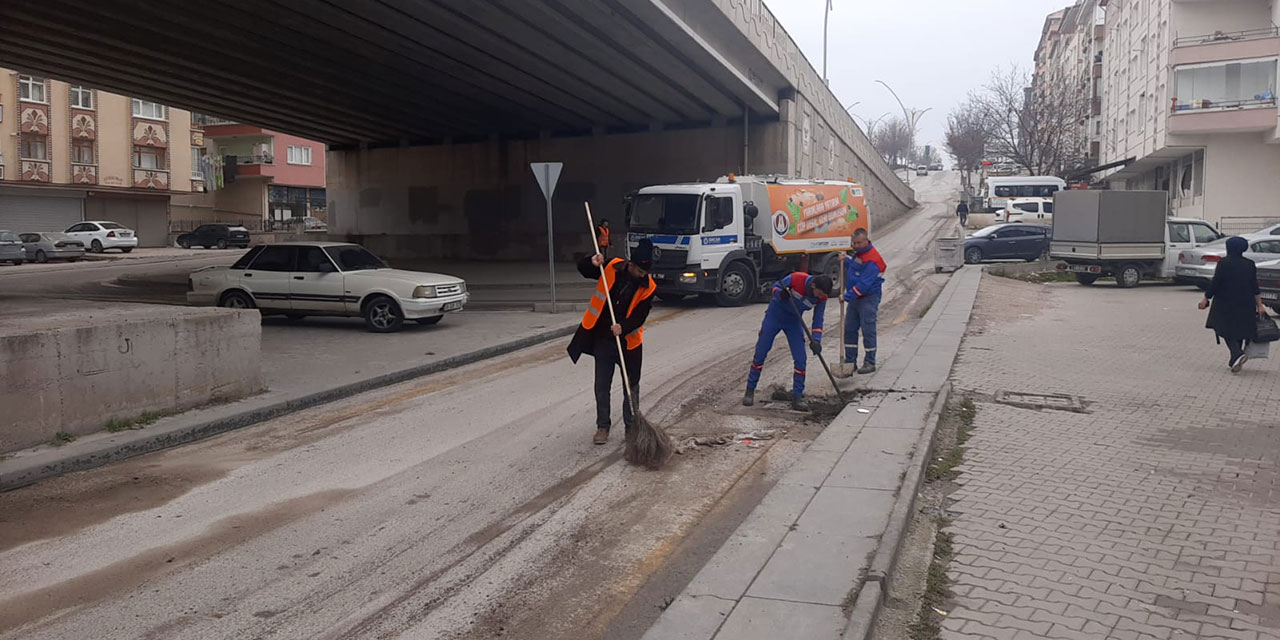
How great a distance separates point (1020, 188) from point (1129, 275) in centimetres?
2712

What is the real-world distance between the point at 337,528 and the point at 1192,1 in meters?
45.6

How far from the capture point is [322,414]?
9.74m

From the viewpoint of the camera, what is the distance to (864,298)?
11.3m

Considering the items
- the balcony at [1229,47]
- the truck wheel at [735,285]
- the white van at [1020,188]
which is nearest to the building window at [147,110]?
the truck wheel at [735,285]

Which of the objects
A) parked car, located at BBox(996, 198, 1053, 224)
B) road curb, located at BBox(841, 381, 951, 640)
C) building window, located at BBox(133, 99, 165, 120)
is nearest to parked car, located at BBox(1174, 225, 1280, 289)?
parked car, located at BBox(996, 198, 1053, 224)

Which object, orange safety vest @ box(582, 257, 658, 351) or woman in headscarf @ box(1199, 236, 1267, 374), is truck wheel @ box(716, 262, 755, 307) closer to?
woman in headscarf @ box(1199, 236, 1267, 374)

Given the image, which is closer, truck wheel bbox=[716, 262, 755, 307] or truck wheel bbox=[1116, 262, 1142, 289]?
truck wheel bbox=[716, 262, 755, 307]

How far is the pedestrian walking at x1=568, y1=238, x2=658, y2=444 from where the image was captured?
26.1 feet

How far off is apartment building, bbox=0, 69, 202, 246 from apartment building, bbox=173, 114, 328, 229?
6.67 m

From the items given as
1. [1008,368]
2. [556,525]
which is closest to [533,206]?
[1008,368]

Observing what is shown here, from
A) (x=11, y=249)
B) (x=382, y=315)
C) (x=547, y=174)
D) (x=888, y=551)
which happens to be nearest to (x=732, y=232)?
(x=547, y=174)

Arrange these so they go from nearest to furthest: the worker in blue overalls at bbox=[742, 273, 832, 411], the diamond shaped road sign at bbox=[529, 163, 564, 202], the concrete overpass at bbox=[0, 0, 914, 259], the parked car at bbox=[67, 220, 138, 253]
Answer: the worker in blue overalls at bbox=[742, 273, 832, 411], the diamond shaped road sign at bbox=[529, 163, 564, 202], the concrete overpass at bbox=[0, 0, 914, 259], the parked car at bbox=[67, 220, 138, 253]

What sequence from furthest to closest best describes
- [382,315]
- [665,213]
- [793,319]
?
[665,213]
[382,315]
[793,319]

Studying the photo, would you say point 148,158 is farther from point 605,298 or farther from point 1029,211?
point 605,298
